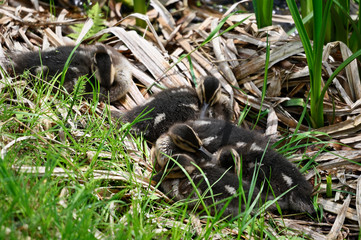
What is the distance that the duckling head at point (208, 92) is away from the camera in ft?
13.0

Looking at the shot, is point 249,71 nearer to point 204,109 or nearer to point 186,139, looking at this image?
point 204,109

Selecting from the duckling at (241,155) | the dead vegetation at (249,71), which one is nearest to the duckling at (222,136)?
the duckling at (241,155)

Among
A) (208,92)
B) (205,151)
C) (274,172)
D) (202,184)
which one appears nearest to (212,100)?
(208,92)

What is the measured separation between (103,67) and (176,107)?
2.56 feet

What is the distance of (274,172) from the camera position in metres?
3.36

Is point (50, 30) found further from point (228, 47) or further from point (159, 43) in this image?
point (228, 47)

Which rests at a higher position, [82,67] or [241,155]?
[82,67]

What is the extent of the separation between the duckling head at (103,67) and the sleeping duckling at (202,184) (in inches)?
50.7

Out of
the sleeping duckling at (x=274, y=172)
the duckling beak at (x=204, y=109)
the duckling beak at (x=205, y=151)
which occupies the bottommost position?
the sleeping duckling at (x=274, y=172)

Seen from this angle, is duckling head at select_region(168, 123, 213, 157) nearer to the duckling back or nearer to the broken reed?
the duckling back

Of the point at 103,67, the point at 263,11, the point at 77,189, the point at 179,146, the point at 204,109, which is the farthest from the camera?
the point at 263,11

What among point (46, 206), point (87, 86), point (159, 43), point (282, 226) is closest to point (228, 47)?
point (159, 43)

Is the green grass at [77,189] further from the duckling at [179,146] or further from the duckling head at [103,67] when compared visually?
the duckling head at [103,67]

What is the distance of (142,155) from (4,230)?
1.84 metres
